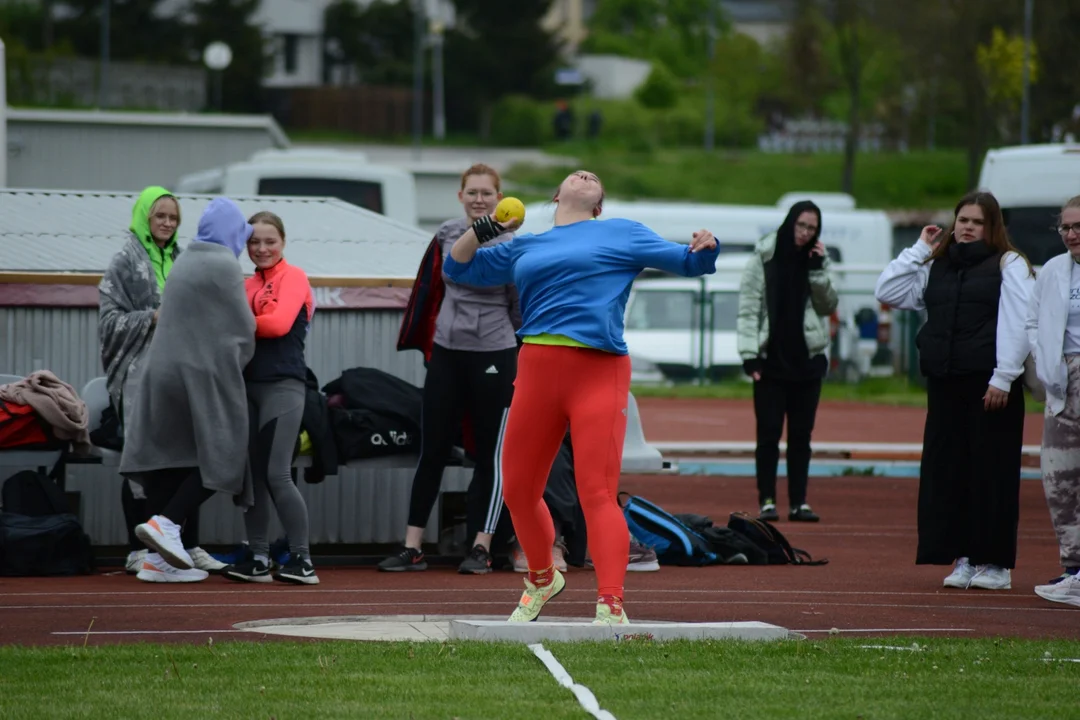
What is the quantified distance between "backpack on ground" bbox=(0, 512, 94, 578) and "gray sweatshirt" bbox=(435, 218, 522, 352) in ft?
7.28

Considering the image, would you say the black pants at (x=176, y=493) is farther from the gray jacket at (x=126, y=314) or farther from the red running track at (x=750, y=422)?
the red running track at (x=750, y=422)

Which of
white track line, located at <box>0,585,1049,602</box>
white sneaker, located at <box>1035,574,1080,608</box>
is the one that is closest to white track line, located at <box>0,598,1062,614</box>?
white sneaker, located at <box>1035,574,1080,608</box>

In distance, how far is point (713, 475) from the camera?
1605 centimetres

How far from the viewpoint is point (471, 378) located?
9.38 m

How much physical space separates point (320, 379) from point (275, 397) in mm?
1293

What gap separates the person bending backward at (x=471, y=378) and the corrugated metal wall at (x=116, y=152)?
581 inches

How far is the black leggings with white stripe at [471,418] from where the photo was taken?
937 cm

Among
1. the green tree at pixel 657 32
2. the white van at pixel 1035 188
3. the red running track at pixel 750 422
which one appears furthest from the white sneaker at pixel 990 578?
the green tree at pixel 657 32

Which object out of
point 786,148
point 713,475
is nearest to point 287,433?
point 713,475

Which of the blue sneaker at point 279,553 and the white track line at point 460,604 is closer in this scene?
the white track line at point 460,604

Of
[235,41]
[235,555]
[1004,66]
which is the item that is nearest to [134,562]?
[235,555]

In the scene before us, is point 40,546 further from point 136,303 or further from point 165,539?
point 136,303

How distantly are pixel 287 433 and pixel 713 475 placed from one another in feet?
25.0

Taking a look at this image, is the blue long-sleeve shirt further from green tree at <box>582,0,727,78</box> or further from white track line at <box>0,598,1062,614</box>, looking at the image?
green tree at <box>582,0,727,78</box>
